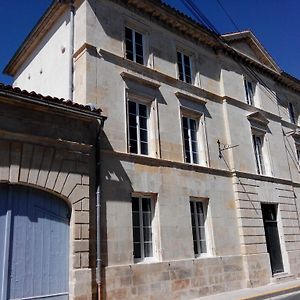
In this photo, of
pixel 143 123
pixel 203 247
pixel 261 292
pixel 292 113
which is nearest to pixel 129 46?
pixel 143 123

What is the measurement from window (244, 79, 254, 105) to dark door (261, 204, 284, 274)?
4490mm

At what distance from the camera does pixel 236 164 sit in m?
13.1

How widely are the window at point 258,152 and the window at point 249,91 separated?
1.56m

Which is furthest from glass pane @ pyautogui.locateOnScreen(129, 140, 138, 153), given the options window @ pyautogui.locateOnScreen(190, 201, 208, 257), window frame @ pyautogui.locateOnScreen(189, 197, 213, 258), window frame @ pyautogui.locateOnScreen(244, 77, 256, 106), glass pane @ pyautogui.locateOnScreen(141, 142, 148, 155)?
window frame @ pyautogui.locateOnScreen(244, 77, 256, 106)

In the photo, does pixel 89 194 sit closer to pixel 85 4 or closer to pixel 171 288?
pixel 171 288

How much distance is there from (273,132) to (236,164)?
145 inches

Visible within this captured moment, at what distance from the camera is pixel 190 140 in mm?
12078

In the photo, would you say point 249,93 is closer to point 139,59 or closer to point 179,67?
point 179,67

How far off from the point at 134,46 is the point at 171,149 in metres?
3.54

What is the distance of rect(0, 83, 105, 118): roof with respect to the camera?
7138mm

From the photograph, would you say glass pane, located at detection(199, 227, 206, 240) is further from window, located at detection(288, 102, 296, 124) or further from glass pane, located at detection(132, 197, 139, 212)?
window, located at detection(288, 102, 296, 124)

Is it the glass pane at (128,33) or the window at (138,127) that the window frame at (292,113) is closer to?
the window at (138,127)

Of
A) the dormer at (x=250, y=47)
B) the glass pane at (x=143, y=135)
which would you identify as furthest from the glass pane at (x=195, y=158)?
the dormer at (x=250, y=47)

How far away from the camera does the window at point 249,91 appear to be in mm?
15296
